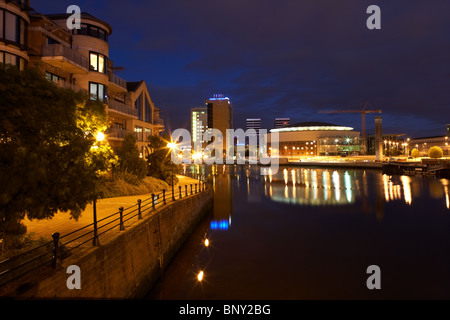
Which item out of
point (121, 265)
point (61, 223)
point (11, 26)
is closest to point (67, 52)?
point (11, 26)

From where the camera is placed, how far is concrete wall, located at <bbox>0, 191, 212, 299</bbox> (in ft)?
21.1

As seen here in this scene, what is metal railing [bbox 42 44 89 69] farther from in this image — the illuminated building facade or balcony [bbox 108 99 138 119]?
the illuminated building facade

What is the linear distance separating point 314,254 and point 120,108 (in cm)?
2323

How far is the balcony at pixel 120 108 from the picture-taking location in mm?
26991

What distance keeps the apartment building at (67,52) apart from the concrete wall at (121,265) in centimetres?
669

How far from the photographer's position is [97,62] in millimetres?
24469

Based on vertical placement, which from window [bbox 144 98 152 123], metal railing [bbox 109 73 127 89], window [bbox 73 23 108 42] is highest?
window [bbox 73 23 108 42]

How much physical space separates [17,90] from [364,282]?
1590 cm

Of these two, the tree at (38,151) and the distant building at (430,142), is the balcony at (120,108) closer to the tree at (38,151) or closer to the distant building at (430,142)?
the tree at (38,151)

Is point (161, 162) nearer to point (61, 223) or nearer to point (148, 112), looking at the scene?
point (148, 112)

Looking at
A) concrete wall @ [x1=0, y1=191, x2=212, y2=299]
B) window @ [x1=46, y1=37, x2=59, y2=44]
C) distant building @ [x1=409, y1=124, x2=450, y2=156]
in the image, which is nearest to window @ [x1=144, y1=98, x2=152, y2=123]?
window @ [x1=46, y1=37, x2=59, y2=44]

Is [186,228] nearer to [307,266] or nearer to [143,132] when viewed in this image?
[307,266]

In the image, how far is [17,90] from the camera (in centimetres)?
619

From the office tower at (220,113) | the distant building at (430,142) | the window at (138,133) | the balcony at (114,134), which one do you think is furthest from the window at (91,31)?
the distant building at (430,142)
